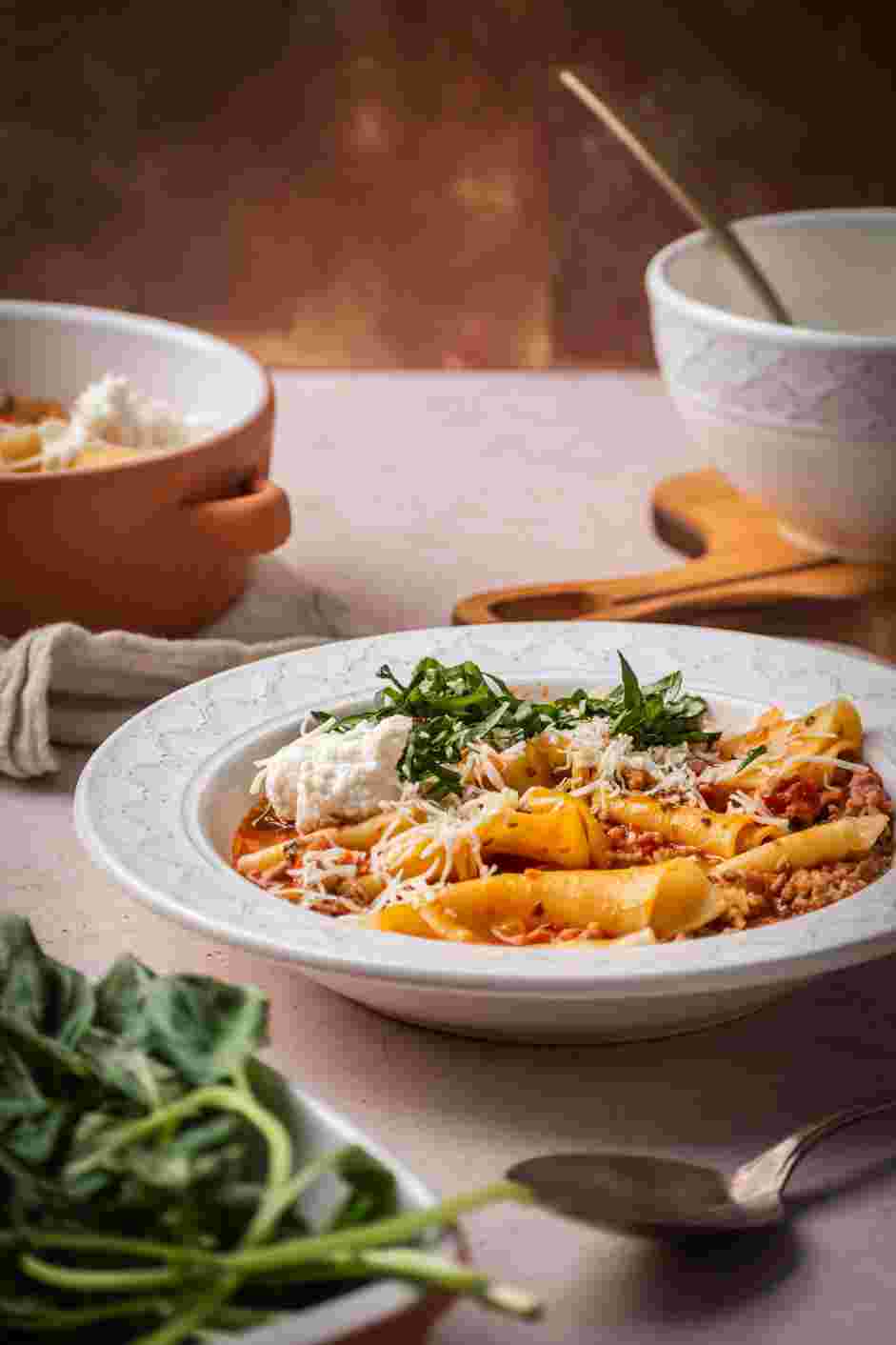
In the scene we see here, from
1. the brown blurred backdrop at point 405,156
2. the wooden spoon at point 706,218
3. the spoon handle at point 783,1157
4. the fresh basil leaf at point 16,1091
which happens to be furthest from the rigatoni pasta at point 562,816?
the brown blurred backdrop at point 405,156

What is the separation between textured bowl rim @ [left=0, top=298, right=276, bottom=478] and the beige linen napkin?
0.40 feet

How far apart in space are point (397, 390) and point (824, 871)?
1479 millimetres

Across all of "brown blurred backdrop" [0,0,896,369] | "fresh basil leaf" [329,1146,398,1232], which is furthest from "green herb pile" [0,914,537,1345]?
"brown blurred backdrop" [0,0,896,369]

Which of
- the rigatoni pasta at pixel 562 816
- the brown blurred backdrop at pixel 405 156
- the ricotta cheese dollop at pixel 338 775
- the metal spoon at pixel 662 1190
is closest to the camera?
the metal spoon at pixel 662 1190

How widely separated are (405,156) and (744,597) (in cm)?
116

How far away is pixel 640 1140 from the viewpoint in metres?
0.91

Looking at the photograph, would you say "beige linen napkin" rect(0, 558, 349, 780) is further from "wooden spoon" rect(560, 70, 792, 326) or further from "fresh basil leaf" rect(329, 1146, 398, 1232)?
"fresh basil leaf" rect(329, 1146, 398, 1232)

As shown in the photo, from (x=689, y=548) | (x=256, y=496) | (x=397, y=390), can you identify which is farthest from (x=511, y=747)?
(x=397, y=390)

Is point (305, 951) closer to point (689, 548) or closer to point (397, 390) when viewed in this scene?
point (689, 548)

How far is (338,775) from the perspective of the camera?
107 cm

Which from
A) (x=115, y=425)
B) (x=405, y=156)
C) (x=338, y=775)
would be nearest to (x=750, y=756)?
(x=338, y=775)

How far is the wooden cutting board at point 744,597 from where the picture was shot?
158 centimetres

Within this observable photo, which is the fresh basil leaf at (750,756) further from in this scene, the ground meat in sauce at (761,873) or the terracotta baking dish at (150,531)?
the terracotta baking dish at (150,531)

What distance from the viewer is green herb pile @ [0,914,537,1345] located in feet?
2.13
